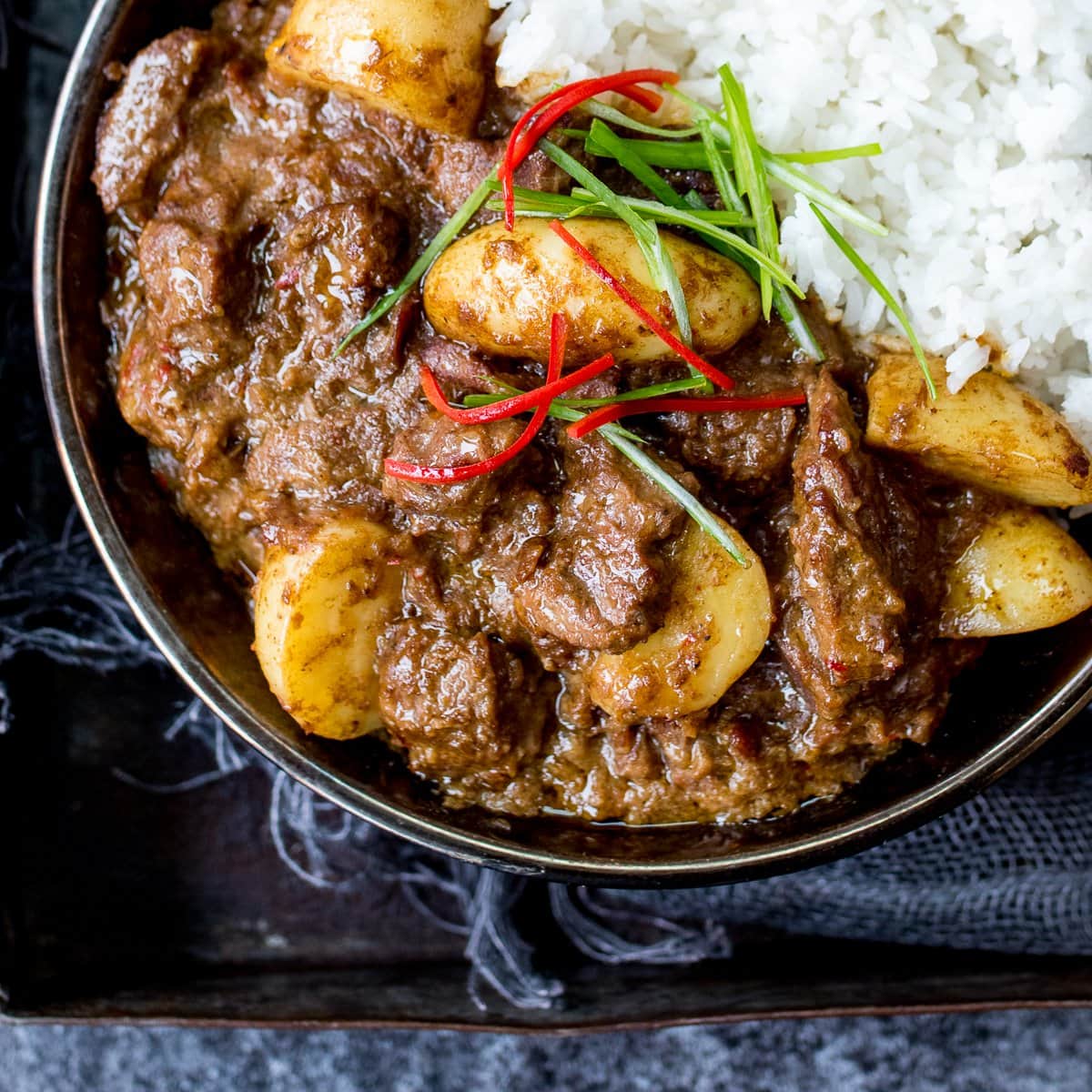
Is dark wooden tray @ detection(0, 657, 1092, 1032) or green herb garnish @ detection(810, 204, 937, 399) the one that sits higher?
green herb garnish @ detection(810, 204, 937, 399)

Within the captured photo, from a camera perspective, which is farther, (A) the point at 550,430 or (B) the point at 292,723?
(B) the point at 292,723

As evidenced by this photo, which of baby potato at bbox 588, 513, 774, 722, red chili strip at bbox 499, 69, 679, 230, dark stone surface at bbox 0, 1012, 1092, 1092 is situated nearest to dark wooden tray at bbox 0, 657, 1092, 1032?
dark stone surface at bbox 0, 1012, 1092, 1092

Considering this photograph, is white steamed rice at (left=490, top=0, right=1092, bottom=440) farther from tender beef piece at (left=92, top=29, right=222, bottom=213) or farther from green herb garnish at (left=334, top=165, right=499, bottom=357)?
tender beef piece at (left=92, top=29, right=222, bottom=213)

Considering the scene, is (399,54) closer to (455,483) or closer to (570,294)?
(570,294)

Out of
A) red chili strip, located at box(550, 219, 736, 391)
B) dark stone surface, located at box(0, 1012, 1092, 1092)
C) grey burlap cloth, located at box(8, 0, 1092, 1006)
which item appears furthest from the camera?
dark stone surface, located at box(0, 1012, 1092, 1092)

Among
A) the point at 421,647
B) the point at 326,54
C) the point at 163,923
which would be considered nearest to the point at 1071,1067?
the point at 421,647

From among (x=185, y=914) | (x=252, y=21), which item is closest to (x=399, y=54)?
(x=252, y=21)
